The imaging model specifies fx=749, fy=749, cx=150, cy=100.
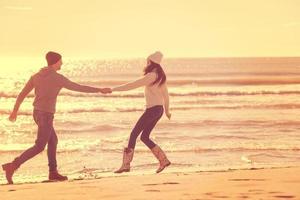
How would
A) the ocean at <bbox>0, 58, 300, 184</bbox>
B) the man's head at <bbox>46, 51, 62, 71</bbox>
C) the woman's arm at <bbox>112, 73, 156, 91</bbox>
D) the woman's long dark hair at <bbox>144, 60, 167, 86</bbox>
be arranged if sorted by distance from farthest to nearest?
the ocean at <bbox>0, 58, 300, 184</bbox> → the woman's long dark hair at <bbox>144, 60, 167, 86</bbox> → the woman's arm at <bbox>112, 73, 156, 91</bbox> → the man's head at <bbox>46, 51, 62, 71</bbox>

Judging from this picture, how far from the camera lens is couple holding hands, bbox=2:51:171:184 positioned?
9.77 meters

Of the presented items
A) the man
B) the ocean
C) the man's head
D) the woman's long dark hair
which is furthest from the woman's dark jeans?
the ocean

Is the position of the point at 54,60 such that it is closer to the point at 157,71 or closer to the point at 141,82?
the point at 141,82

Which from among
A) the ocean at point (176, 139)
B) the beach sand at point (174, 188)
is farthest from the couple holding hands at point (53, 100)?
the ocean at point (176, 139)

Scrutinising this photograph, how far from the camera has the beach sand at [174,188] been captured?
790cm

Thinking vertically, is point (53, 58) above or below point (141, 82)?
above

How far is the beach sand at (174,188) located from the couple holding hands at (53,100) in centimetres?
68

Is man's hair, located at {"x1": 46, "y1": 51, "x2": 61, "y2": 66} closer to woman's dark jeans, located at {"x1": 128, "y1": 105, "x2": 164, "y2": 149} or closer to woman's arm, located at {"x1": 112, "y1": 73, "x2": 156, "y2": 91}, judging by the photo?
woman's arm, located at {"x1": 112, "y1": 73, "x2": 156, "y2": 91}

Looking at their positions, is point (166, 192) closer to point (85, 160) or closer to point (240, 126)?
point (85, 160)

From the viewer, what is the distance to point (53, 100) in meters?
9.80

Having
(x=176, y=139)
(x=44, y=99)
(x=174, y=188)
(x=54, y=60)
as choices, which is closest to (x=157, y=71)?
(x=54, y=60)

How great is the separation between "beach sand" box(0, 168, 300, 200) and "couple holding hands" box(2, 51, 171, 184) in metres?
0.68

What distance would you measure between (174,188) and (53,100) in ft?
7.58

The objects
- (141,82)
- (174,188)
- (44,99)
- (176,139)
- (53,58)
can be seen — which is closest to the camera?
(174,188)
